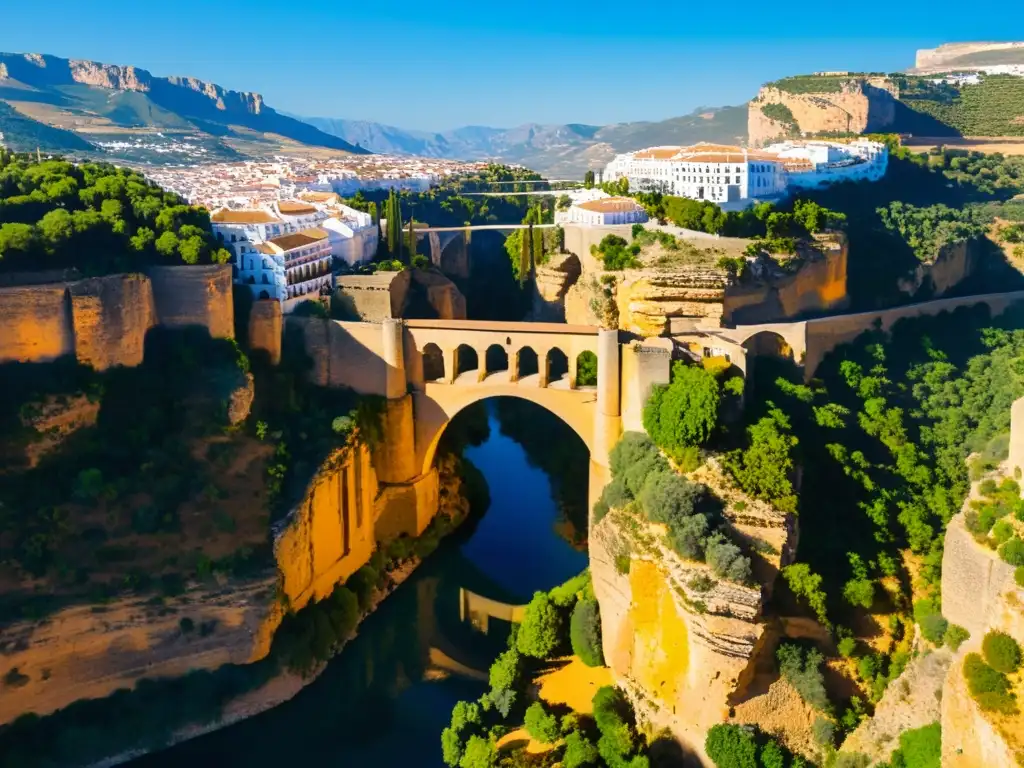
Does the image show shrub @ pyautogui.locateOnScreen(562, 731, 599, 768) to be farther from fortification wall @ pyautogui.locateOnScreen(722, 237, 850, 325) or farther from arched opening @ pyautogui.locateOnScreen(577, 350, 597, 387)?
fortification wall @ pyautogui.locateOnScreen(722, 237, 850, 325)

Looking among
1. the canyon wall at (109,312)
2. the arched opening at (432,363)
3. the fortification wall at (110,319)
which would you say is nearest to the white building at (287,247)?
the canyon wall at (109,312)

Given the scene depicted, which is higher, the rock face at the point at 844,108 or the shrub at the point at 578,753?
the rock face at the point at 844,108

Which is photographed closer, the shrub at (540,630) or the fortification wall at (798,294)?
the shrub at (540,630)

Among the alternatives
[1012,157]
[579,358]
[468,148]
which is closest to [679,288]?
[579,358]

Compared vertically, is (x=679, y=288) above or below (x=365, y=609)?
above

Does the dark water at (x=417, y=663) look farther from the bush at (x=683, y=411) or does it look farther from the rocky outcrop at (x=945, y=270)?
the rocky outcrop at (x=945, y=270)

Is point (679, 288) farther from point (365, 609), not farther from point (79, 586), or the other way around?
point (79, 586)

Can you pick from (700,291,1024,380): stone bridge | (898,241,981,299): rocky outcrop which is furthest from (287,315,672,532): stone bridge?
(898,241,981,299): rocky outcrop

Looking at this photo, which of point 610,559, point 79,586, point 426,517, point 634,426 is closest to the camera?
point 79,586
